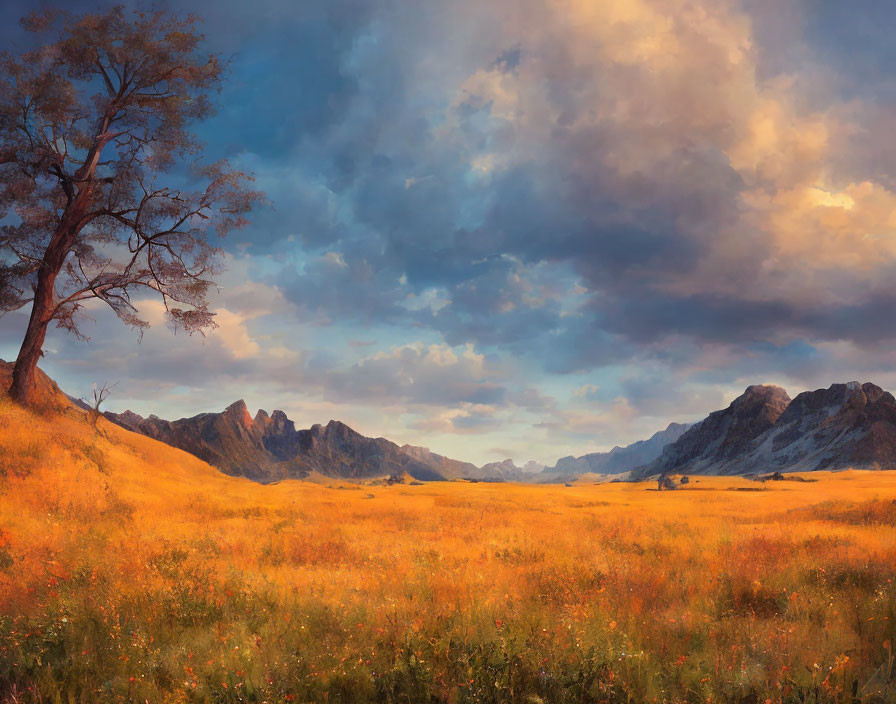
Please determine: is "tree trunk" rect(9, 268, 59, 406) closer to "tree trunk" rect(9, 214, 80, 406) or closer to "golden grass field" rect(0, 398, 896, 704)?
"tree trunk" rect(9, 214, 80, 406)

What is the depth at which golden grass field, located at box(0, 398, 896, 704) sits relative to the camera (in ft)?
15.4

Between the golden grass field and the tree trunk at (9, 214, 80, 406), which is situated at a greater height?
the tree trunk at (9, 214, 80, 406)

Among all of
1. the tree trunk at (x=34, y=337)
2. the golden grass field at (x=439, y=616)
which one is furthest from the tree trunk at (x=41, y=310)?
the golden grass field at (x=439, y=616)

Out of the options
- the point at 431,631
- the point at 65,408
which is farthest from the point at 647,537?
the point at 65,408

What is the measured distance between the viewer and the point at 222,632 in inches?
245

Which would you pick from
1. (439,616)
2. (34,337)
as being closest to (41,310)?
(34,337)

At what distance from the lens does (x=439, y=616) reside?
6.20m

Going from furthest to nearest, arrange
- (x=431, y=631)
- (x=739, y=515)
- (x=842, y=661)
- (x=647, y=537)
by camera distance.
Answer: (x=739, y=515) → (x=647, y=537) → (x=431, y=631) → (x=842, y=661)

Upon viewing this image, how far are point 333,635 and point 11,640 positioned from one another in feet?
12.4

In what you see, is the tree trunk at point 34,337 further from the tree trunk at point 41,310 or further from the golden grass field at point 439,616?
the golden grass field at point 439,616

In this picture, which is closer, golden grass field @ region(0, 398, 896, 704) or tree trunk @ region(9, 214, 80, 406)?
golden grass field @ region(0, 398, 896, 704)

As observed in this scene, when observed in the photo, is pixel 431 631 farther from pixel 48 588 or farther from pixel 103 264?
pixel 103 264

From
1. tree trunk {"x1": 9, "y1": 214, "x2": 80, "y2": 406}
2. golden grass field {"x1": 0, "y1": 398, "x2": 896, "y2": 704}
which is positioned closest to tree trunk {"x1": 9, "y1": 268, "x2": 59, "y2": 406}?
tree trunk {"x1": 9, "y1": 214, "x2": 80, "y2": 406}

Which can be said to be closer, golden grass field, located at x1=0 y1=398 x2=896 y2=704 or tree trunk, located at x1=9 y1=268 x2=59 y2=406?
golden grass field, located at x1=0 y1=398 x2=896 y2=704
